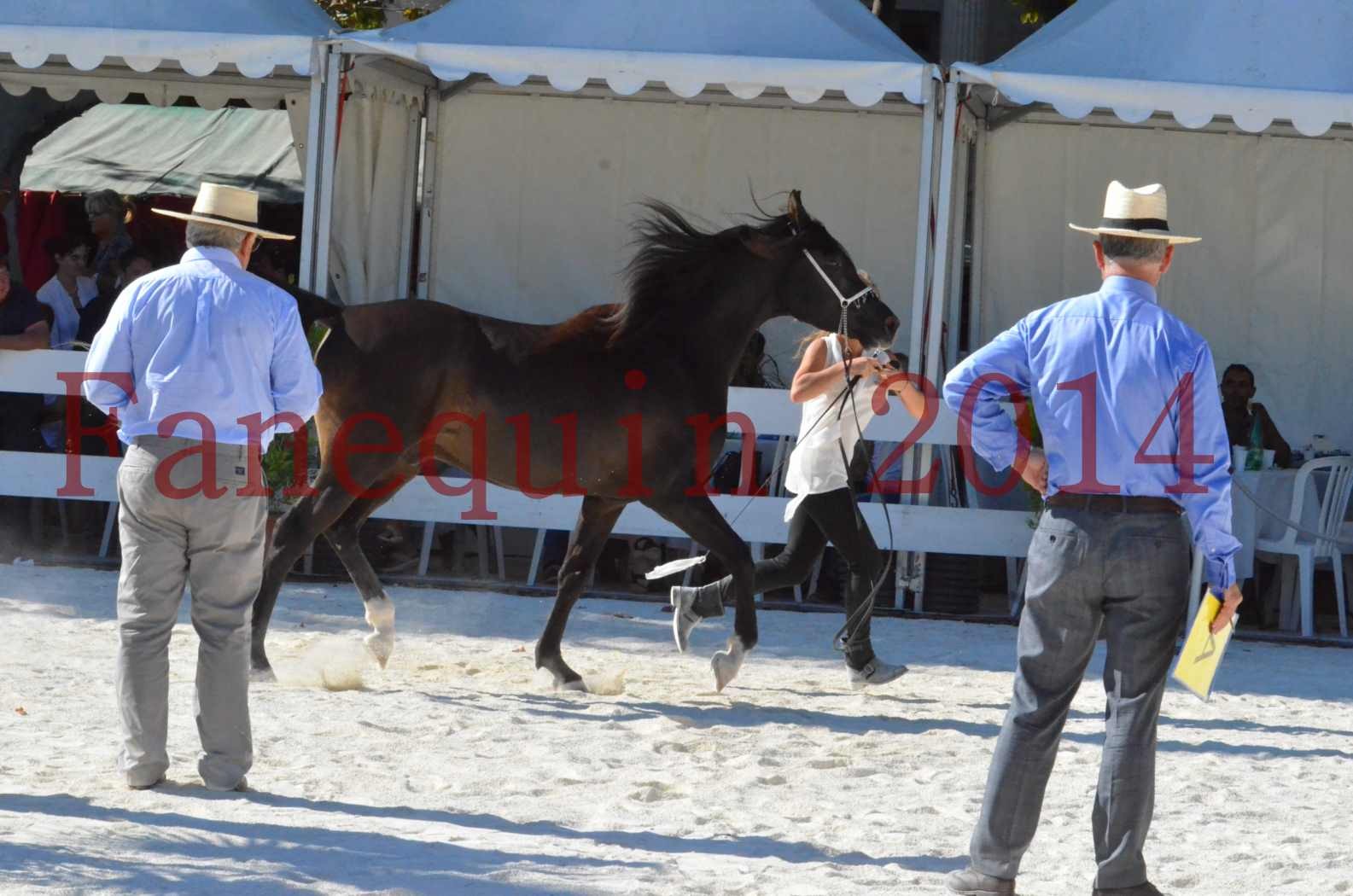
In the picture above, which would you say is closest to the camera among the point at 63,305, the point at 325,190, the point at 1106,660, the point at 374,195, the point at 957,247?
the point at 1106,660

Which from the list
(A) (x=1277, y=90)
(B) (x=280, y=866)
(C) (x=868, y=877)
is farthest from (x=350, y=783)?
(A) (x=1277, y=90)

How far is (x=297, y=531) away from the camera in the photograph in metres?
6.63

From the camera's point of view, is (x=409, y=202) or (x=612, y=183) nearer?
(x=409, y=202)

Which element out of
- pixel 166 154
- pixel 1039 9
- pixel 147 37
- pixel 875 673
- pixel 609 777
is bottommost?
pixel 609 777

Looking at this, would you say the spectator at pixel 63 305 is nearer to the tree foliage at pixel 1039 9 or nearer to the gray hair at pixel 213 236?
the gray hair at pixel 213 236

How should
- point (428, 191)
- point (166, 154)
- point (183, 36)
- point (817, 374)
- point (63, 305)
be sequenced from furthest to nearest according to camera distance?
1. point (166, 154)
2. point (428, 191)
3. point (63, 305)
4. point (183, 36)
5. point (817, 374)

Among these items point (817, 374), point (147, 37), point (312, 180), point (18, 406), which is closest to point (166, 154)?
point (18, 406)

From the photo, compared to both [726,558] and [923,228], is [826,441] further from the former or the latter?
[923,228]

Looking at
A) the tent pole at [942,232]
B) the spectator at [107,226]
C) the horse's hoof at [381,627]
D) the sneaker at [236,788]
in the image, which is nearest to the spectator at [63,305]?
the spectator at [107,226]

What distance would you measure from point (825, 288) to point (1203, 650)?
3.22 meters

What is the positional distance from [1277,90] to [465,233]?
5.32m

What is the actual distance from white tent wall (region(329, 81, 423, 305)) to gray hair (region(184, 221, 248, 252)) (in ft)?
17.5

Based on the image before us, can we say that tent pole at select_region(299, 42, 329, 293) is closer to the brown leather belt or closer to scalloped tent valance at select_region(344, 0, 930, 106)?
scalloped tent valance at select_region(344, 0, 930, 106)

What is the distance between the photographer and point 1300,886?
4.34 meters
